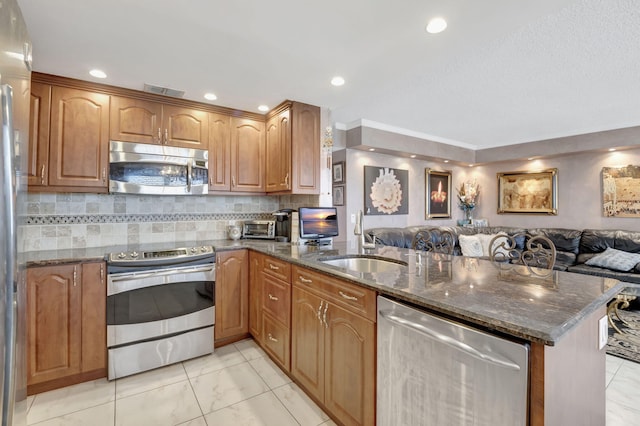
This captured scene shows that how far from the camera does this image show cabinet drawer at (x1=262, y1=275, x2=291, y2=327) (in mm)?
2139

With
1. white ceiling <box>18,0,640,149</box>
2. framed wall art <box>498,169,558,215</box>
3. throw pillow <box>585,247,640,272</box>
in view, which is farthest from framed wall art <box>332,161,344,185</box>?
throw pillow <box>585,247,640,272</box>

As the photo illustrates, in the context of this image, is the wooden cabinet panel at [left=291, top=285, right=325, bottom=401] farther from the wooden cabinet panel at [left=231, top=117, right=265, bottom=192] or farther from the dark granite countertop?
the wooden cabinet panel at [left=231, top=117, right=265, bottom=192]

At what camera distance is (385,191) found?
4598 millimetres

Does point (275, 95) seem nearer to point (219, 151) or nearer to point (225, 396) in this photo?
point (219, 151)

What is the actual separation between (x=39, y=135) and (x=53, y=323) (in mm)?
1433

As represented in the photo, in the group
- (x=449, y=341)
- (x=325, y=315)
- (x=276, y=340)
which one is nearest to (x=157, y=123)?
(x=276, y=340)

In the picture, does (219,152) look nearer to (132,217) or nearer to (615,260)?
(132,217)

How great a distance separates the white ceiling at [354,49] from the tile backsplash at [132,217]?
3.47ft

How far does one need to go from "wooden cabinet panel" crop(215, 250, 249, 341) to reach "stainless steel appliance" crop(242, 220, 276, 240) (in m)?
0.44

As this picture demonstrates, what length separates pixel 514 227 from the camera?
541 centimetres

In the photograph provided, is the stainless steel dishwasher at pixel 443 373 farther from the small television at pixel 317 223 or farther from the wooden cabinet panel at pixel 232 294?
the wooden cabinet panel at pixel 232 294

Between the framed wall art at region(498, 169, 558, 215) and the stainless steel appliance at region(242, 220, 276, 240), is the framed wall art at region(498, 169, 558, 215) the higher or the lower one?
the higher one

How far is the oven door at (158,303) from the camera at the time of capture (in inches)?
86.4

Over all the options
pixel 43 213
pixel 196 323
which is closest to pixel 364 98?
pixel 196 323
